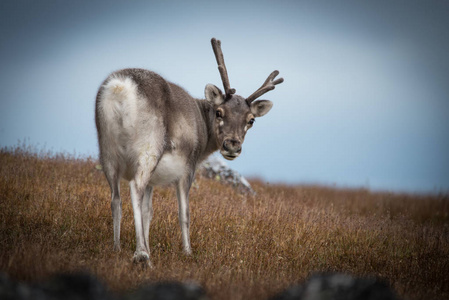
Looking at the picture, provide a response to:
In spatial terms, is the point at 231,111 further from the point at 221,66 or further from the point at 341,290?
the point at 341,290

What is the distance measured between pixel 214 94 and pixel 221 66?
0.53 metres

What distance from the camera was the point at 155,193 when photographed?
34.8ft

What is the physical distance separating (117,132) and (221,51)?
2702 millimetres

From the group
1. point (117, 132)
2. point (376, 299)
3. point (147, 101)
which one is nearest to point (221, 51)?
point (147, 101)

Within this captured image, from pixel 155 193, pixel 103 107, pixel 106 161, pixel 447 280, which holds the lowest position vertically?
pixel 447 280

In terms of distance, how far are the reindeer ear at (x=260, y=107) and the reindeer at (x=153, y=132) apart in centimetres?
2

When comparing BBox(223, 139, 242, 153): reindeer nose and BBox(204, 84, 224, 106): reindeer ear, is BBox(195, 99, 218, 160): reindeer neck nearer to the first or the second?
BBox(204, 84, 224, 106): reindeer ear

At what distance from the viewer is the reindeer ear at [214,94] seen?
22.4ft

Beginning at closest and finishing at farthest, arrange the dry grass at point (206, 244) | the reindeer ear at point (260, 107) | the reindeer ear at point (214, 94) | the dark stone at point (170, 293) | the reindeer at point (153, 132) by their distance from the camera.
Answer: the dark stone at point (170, 293), the dry grass at point (206, 244), the reindeer at point (153, 132), the reindeer ear at point (214, 94), the reindeer ear at point (260, 107)

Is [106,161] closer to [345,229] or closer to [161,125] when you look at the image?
[161,125]

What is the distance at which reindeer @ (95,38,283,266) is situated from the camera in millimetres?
5520

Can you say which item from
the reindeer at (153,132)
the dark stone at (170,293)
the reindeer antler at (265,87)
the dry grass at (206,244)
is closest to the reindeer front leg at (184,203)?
the reindeer at (153,132)

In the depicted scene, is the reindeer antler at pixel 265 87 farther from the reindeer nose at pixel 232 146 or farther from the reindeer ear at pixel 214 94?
the reindeer nose at pixel 232 146

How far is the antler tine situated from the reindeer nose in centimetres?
99
